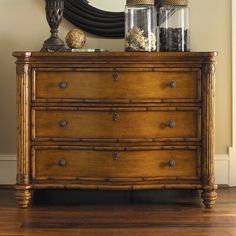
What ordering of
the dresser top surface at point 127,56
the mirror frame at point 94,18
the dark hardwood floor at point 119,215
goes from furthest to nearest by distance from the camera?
the mirror frame at point 94,18 → the dresser top surface at point 127,56 → the dark hardwood floor at point 119,215

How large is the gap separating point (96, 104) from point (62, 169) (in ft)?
1.29

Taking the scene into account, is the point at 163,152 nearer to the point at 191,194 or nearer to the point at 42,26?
the point at 191,194

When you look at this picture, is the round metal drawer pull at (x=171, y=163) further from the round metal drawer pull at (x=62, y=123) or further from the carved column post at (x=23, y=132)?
the carved column post at (x=23, y=132)

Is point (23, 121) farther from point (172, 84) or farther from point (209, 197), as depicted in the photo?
point (209, 197)

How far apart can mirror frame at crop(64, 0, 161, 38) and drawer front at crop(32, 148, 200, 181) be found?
892 mm

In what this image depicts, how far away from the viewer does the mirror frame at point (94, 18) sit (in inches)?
137

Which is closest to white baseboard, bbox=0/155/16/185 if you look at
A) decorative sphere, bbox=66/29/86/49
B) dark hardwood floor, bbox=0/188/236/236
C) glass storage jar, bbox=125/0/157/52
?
dark hardwood floor, bbox=0/188/236/236

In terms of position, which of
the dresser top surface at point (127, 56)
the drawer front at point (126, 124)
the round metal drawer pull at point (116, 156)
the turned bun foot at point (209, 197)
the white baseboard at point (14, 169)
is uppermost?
the dresser top surface at point (127, 56)

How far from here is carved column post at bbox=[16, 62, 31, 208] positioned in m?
2.98

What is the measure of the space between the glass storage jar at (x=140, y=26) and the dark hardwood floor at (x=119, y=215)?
86 centimetres

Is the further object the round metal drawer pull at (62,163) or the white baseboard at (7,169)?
the white baseboard at (7,169)

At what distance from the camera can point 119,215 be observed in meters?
2.86

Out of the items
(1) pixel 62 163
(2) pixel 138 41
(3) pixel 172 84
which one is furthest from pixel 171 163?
(2) pixel 138 41

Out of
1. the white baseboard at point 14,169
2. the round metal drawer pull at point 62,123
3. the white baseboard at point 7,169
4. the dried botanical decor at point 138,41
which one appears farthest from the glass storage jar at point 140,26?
the white baseboard at point 7,169
